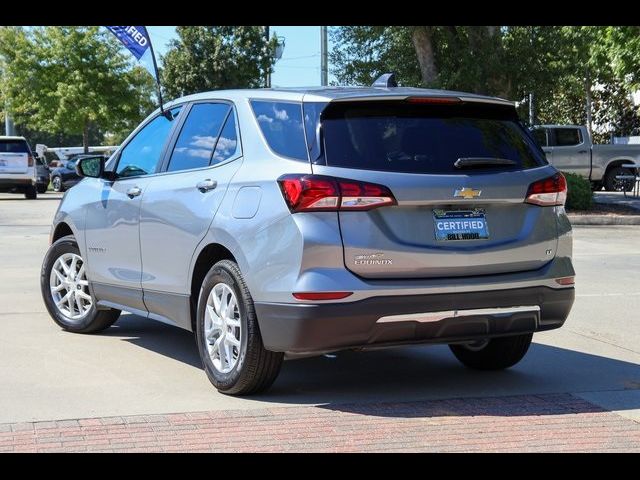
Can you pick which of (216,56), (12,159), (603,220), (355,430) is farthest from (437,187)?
(216,56)

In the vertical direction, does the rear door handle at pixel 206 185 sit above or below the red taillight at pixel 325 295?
above

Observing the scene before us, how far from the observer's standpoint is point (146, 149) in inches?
297

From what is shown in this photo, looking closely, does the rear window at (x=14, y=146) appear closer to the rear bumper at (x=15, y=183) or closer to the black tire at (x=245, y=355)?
the rear bumper at (x=15, y=183)

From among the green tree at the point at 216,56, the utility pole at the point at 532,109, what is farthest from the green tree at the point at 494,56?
the green tree at the point at 216,56

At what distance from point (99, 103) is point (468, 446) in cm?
4546

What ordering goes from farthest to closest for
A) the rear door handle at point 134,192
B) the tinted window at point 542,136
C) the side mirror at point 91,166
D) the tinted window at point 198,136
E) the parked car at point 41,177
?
the parked car at point 41,177
the tinted window at point 542,136
the side mirror at point 91,166
the rear door handle at point 134,192
the tinted window at point 198,136

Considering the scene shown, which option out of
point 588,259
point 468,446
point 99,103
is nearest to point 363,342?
point 468,446

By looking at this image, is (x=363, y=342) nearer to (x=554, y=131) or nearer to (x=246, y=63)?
(x=554, y=131)

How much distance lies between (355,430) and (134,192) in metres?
2.73

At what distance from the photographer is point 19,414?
568 centimetres

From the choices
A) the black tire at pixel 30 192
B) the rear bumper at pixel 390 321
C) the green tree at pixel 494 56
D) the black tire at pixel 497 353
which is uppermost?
the green tree at pixel 494 56

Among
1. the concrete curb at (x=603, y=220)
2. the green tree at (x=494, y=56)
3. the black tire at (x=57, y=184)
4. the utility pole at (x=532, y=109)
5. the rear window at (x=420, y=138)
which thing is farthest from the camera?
the black tire at (x=57, y=184)

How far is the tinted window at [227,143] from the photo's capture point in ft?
21.0
